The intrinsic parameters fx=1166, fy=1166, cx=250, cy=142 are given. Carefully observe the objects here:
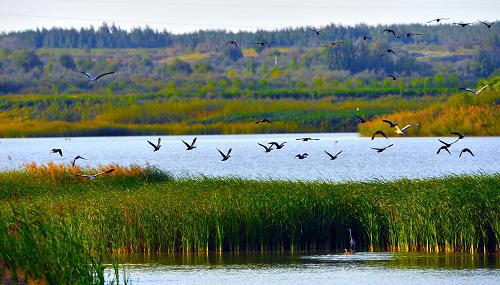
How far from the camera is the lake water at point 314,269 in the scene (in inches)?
1051

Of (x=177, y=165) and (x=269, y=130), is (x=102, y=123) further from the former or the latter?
(x=177, y=165)

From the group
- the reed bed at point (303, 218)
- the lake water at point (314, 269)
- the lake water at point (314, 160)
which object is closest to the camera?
the lake water at point (314, 269)

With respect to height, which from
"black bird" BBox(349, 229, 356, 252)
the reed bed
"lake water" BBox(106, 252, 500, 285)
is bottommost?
"lake water" BBox(106, 252, 500, 285)

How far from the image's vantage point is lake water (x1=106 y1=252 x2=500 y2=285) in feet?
87.6

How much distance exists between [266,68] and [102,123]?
206 ft

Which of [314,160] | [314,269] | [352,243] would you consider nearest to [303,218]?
[352,243]

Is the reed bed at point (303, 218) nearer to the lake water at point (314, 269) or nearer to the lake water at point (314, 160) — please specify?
the lake water at point (314, 269)

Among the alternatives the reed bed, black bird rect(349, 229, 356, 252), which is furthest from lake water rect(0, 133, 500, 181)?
black bird rect(349, 229, 356, 252)

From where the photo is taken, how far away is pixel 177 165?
6981 cm

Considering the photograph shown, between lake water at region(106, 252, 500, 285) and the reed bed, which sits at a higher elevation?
the reed bed

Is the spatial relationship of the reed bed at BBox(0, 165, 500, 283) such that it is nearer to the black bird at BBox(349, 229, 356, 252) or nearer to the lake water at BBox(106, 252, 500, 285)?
the black bird at BBox(349, 229, 356, 252)

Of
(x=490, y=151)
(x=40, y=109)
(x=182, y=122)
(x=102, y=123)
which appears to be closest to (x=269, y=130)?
(x=182, y=122)

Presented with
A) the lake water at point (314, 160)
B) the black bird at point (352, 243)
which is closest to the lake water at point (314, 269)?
the black bird at point (352, 243)

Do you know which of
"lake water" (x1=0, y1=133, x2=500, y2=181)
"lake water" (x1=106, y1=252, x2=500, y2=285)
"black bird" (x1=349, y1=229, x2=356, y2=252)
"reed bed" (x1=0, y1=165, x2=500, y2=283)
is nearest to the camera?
"lake water" (x1=106, y1=252, x2=500, y2=285)
